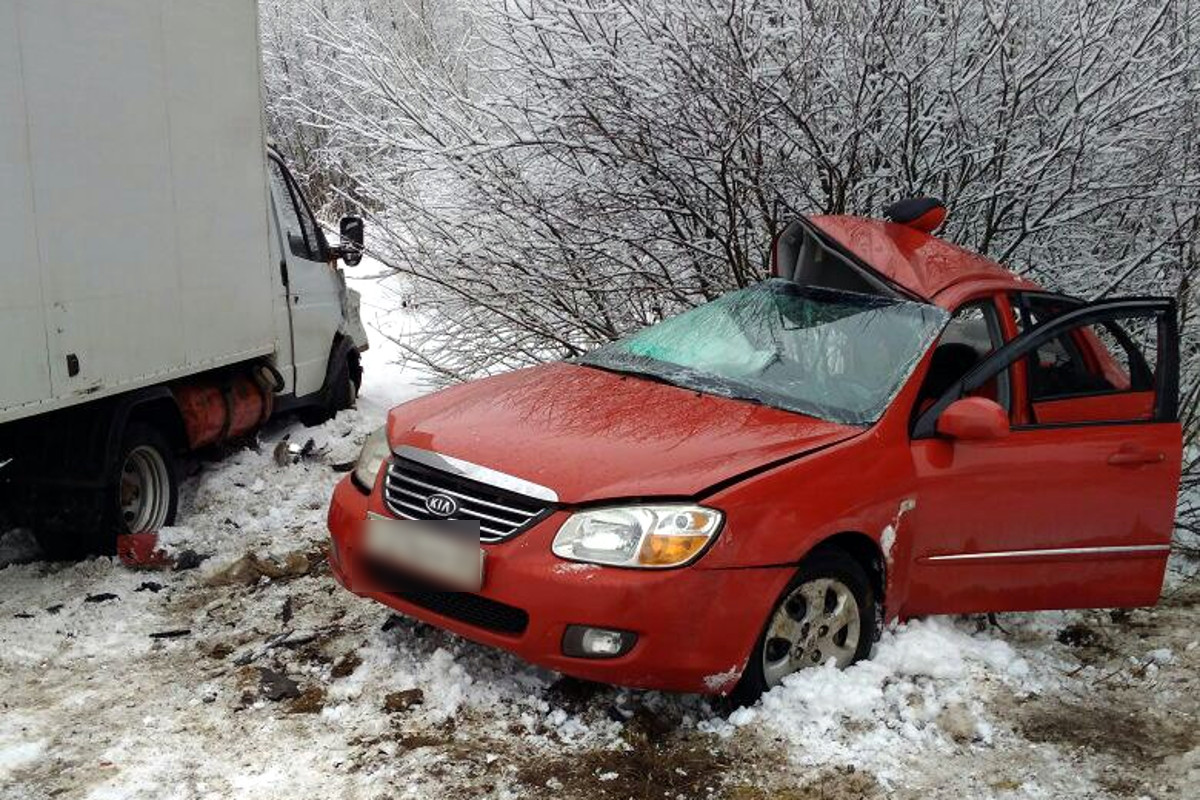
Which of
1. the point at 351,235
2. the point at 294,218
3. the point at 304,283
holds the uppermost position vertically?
the point at 294,218

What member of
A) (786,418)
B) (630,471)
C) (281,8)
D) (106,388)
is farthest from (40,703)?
(281,8)

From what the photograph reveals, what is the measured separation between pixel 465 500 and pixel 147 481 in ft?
9.41

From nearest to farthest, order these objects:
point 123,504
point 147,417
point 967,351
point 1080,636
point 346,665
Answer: point 346,665 → point 967,351 → point 1080,636 → point 123,504 → point 147,417

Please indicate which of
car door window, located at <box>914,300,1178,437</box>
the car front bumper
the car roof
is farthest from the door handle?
the car front bumper

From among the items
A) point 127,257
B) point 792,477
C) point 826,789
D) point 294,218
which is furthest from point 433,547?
point 294,218

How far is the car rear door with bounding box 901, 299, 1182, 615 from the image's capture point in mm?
3910

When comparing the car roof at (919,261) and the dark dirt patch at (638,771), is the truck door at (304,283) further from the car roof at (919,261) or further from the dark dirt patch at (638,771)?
the dark dirt patch at (638,771)

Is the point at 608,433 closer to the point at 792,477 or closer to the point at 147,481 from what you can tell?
the point at 792,477

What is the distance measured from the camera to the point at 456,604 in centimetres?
344

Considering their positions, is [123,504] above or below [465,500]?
below

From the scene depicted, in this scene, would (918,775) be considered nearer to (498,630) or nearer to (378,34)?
(498,630)

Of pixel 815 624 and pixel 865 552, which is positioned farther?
pixel 865 552

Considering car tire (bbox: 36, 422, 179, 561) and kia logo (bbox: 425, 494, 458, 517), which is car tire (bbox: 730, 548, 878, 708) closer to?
kia logo (bbox: 425, 494, 458, 517)

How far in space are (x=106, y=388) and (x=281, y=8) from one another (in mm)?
25278
